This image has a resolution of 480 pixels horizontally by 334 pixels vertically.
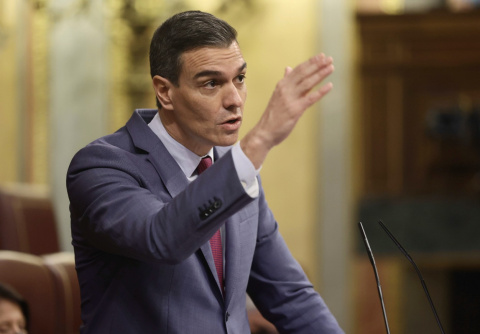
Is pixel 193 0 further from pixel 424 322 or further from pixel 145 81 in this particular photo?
pixel 424 322

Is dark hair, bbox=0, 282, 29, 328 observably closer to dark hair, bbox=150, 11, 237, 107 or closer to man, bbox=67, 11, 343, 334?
man, bbox=67, 11, 343, 334

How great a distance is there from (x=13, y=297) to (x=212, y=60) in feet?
3.82

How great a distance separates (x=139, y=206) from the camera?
4.13ft

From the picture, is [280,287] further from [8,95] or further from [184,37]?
[8,95]

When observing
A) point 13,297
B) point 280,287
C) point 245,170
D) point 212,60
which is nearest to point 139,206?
point 245,170

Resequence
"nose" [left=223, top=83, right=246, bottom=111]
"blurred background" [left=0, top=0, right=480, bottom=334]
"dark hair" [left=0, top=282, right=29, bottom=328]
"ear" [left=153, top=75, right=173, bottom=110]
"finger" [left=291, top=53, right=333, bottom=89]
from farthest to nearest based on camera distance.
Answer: "blurred background" [left=0, top=0, right=480, bottom=334] < "dark hair" [left=0, top=282, right=29, bottom=328] < "ear" [left=153, top=75, right=173, bottom=110] < "nose" [left=223, top=83, right=246, bottom=111] < "finger" [left=291, top=53, right=333, bottom=89]

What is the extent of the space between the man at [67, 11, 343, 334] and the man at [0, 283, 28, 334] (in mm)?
881

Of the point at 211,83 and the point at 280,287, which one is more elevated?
the point at 211,83

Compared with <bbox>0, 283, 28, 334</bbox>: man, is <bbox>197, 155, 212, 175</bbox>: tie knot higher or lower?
higher

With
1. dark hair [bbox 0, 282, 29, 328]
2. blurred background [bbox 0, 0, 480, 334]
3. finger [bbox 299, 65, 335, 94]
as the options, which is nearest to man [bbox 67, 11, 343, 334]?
finger [bbox 299, 65, 335, 94]

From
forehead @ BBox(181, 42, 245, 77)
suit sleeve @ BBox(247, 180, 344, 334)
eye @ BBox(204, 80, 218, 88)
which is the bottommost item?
suit sleeve @ BBox(247, 180, 344, 334)

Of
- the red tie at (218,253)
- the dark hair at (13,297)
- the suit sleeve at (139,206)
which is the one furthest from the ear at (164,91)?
the dark hair at (13,297)

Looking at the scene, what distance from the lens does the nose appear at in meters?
1.34

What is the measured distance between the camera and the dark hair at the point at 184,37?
4.56 feet
